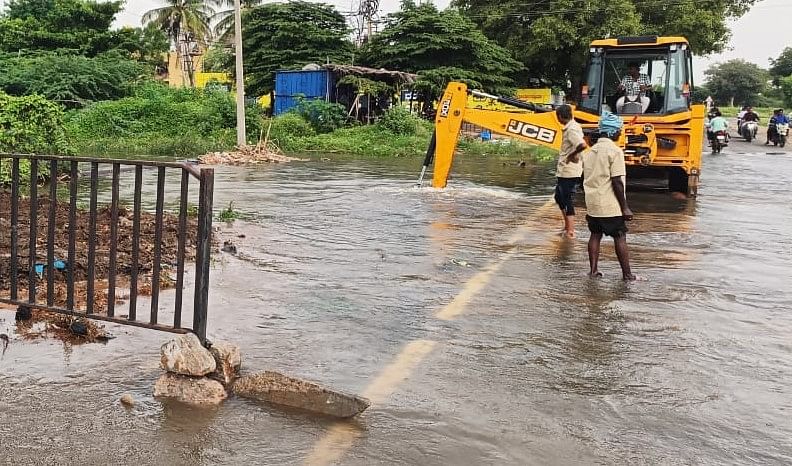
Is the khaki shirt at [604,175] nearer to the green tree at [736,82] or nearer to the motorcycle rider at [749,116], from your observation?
the motorcycle rider at [749,116]

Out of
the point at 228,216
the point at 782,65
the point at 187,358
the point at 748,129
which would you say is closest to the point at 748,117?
the point at 748,129

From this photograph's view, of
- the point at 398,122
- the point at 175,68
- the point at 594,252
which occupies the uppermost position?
the point at 175,68

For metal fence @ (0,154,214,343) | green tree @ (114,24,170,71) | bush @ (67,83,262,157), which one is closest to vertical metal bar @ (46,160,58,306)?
metal fence @ (0,154,214,343)

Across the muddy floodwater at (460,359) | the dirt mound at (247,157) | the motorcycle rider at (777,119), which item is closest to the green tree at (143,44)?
the dirt mound at (247,157)

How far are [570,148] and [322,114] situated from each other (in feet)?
67.9

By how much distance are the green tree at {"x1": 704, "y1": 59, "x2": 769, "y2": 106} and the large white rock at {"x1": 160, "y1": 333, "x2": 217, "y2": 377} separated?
306 ft

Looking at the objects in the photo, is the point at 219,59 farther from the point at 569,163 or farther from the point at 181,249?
the point at 181,249

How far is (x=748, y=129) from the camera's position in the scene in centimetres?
3378

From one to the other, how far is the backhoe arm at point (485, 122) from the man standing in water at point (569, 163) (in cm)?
296

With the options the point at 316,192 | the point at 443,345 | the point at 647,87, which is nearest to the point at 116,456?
the point at 443,345

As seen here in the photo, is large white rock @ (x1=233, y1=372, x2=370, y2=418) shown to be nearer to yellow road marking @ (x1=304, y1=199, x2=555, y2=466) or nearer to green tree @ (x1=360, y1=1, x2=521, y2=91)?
yellow road marking @ (x1=304, y1=199, x2=555, y2=466)

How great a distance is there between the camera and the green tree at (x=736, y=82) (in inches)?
3501

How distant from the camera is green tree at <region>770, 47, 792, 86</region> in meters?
85.3

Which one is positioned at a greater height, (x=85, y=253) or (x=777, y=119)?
(x=777, y=119)
